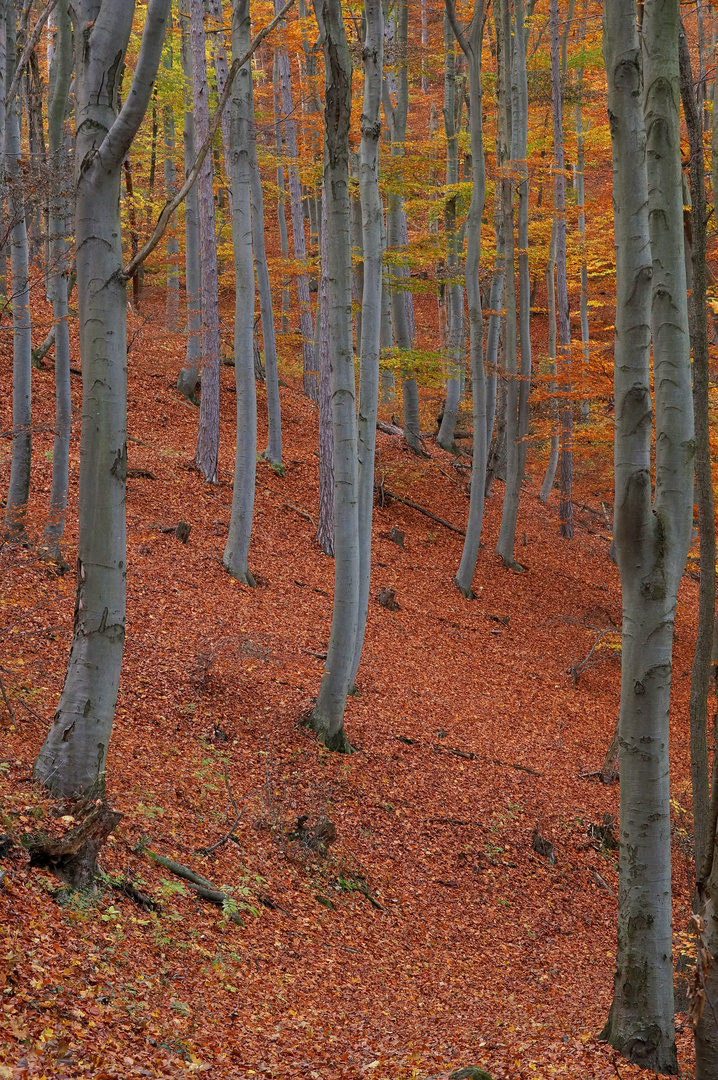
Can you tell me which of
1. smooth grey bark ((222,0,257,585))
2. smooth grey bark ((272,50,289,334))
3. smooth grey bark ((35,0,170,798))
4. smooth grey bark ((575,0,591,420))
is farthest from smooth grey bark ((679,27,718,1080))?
smooth grey bark ((272,50,289,334))

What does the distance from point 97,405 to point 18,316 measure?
3.63 m

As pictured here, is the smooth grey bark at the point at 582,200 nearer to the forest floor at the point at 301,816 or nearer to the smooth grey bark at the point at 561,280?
the smooth grey bark at the point at 561,280

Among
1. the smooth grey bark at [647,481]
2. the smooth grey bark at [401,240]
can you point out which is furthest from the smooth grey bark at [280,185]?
the smooth grey bark at [647,481]

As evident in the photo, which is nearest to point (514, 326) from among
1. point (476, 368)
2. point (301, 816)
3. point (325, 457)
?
point (476, 368)

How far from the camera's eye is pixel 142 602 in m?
9.02

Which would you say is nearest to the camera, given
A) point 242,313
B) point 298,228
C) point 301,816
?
point 301,816

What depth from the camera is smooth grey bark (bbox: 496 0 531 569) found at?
1452 cm

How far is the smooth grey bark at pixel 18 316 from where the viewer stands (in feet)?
22.3

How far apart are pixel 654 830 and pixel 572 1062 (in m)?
1.18

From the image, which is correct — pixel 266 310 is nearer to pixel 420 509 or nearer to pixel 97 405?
pixel 420 509

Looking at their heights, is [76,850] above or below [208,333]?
below

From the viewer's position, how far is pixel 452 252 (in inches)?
653

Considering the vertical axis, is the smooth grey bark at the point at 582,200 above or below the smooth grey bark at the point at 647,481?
above

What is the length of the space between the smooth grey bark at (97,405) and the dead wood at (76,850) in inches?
9.6
